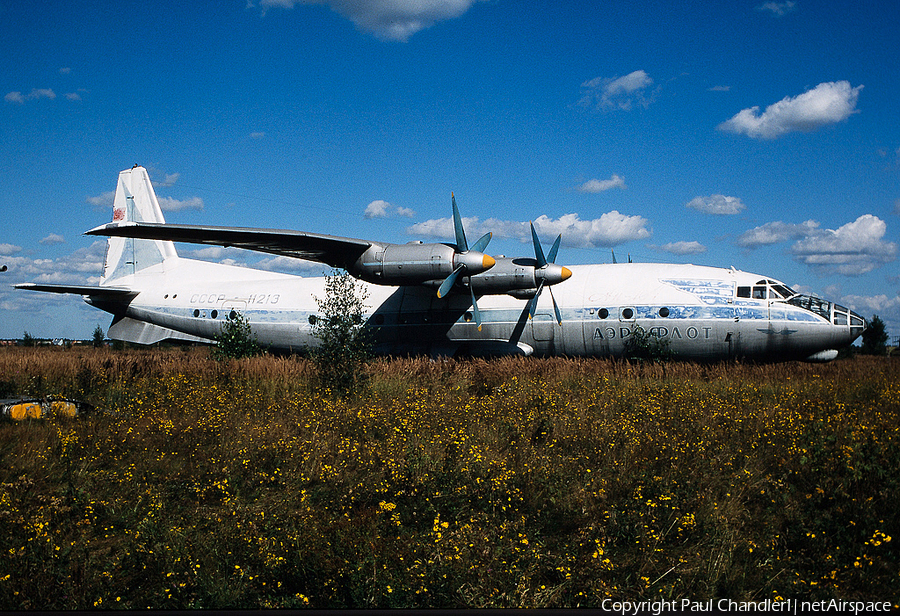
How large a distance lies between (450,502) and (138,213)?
23828 mm

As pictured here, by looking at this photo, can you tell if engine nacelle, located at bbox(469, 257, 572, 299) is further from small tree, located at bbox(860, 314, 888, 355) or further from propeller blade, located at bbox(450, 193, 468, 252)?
small tree, located at bbox(860, 314, 888, 355)

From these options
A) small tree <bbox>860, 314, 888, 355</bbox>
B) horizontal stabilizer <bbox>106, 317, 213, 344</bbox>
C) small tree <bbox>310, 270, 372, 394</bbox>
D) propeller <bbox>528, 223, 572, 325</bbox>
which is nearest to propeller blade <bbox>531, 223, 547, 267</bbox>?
propeller <bbox>528, 223, 572, 325</bbox>

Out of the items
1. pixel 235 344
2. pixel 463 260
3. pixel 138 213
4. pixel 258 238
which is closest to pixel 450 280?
pixel 463 260

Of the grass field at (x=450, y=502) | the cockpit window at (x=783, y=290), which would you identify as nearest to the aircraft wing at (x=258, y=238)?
the grass field at (x=450, y=502)

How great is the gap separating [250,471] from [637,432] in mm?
5389

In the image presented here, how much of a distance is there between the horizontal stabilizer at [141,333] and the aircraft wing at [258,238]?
7153 millimetres

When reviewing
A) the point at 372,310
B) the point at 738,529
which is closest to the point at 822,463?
the point at 738,529

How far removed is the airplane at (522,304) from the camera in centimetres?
1520

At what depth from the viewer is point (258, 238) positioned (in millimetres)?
16266

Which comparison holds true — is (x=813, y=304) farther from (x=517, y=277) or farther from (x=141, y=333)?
(x=141, y=333)

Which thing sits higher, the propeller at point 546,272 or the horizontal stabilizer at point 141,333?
the propeller at point 546,272

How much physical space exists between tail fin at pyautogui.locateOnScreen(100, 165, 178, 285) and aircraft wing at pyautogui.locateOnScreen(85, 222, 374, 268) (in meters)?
8.66

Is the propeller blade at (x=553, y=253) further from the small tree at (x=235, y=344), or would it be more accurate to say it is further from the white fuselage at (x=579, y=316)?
the small tree at (x=235, y=344)

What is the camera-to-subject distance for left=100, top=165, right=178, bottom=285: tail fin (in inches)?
945
